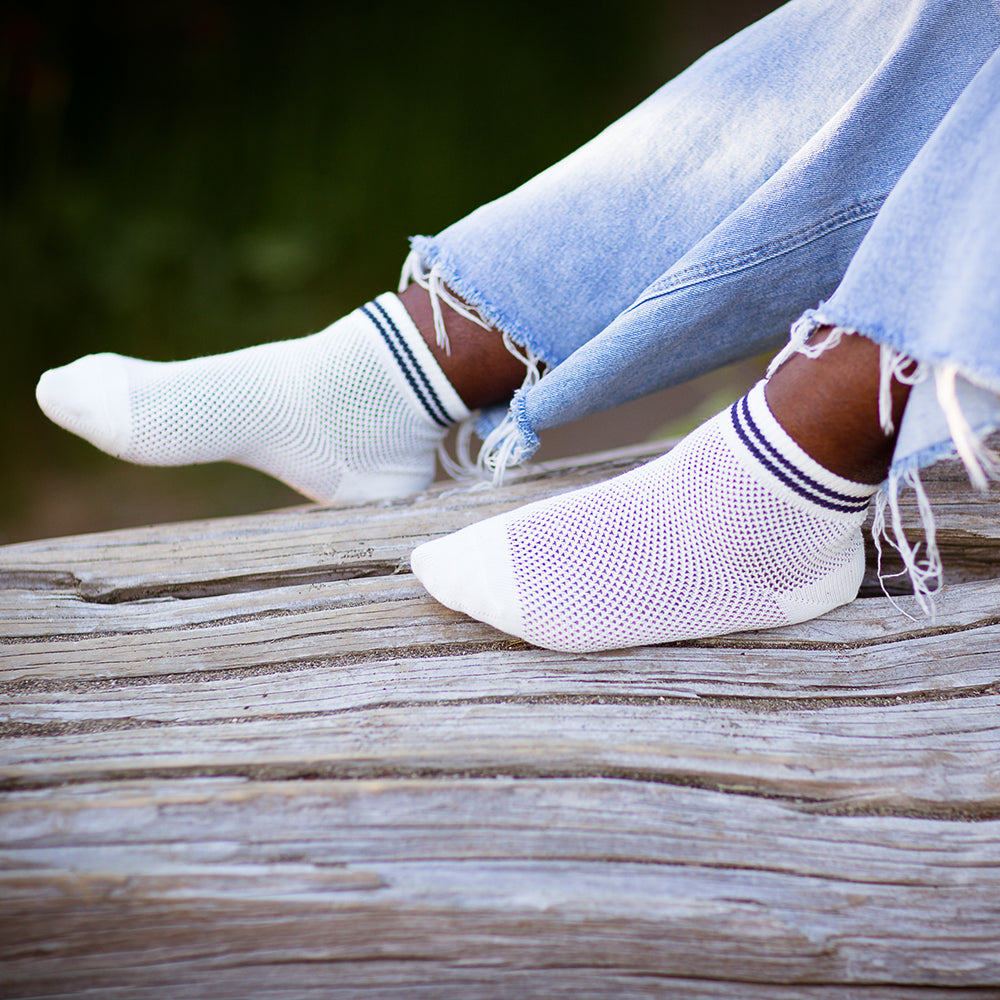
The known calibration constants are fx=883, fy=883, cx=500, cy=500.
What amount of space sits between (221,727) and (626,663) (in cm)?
29

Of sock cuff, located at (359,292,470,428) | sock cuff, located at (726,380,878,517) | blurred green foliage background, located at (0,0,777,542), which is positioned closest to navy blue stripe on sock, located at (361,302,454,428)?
sock cuff, located at (359,292,470,428)

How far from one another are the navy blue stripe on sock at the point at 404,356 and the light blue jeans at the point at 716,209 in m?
0.07

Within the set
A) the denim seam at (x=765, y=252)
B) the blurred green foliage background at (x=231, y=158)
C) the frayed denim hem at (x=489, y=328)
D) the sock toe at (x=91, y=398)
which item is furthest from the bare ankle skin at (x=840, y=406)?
the blurred green foliage background at (x=231, y=158)

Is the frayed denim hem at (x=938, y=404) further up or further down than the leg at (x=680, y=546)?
further up

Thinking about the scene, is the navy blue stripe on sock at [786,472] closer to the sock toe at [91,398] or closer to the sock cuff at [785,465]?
the sock cuff at [785,465]

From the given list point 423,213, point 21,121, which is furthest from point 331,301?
point 21,121

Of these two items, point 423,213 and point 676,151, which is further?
point 423,213

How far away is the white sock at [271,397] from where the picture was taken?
2.64 feet

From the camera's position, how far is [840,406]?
1.79 ft

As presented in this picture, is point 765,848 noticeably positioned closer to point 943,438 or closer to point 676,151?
point 943,438

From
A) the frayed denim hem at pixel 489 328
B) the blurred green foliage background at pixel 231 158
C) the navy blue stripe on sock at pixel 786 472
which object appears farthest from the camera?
the blurred green foliage background at pixel 231 158

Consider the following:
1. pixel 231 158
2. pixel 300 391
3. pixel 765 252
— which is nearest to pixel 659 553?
pixel 765 252

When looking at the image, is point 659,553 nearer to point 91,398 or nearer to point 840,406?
point 840,406

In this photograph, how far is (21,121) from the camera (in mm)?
1896
